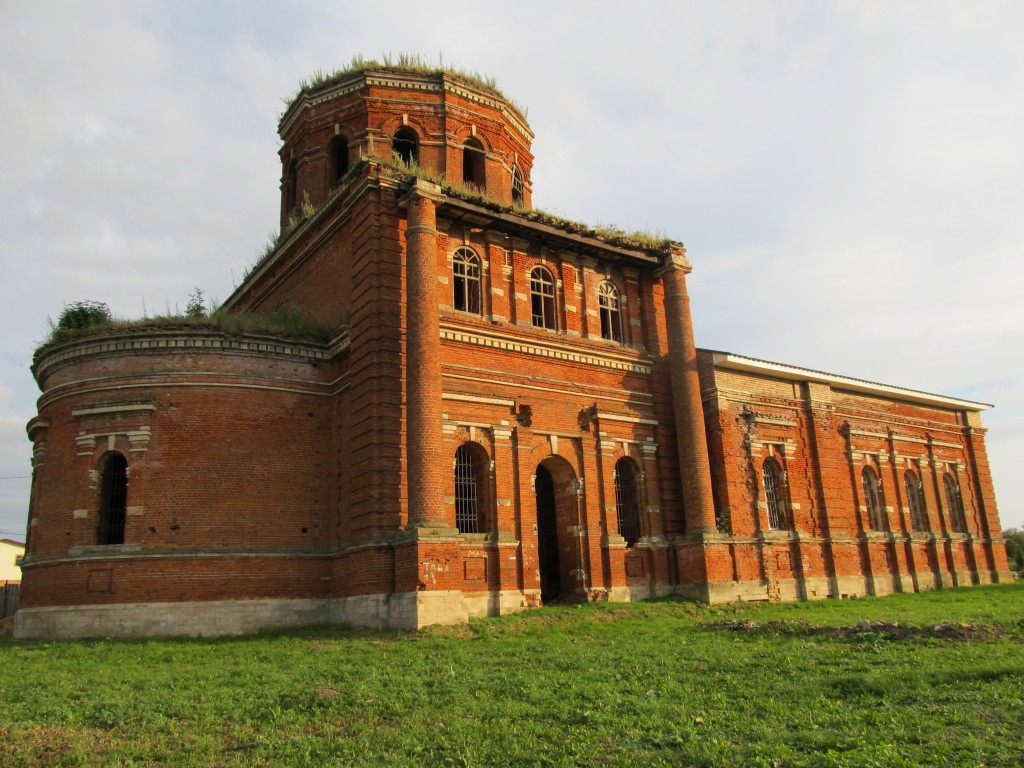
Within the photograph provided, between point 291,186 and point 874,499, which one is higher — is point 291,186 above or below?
above

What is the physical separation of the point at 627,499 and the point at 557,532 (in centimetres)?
237

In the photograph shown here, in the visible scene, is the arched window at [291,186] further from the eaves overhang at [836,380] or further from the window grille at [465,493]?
the eaves overhang at [836,380]

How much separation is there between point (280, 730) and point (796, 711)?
5.34 metres

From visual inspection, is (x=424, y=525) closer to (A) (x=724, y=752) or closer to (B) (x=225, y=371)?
(B) (x=225, y=371)

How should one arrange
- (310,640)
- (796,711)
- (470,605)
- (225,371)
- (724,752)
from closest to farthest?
(724,752) < (796,711) < (310,640) < (470,605) < (225,371)

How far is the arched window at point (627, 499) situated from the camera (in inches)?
843

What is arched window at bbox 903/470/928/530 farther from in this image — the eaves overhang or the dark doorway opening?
the dark doorway opening

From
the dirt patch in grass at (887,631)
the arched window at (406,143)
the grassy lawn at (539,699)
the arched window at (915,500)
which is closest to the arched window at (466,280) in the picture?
the arched window at (406,143)

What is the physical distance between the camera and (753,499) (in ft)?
75.7

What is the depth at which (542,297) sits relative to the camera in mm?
21906


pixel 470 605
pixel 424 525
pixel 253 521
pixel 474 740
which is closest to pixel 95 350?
pixel 253 521

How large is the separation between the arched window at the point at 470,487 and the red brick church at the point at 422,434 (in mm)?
54

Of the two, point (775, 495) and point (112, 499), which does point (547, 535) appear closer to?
point (775, 495)

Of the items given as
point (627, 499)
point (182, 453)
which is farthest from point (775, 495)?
point (182, 453)
